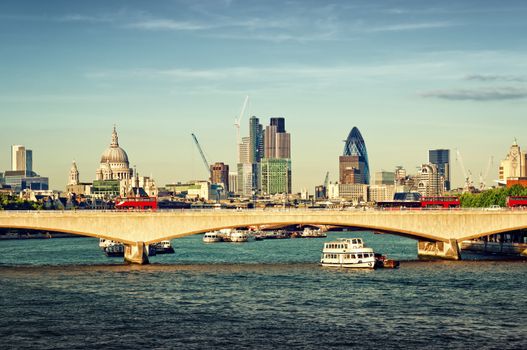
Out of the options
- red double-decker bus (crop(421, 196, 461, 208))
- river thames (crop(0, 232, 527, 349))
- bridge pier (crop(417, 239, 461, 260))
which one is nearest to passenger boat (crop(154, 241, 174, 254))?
river thames (crop(0, 232, 527, 349))

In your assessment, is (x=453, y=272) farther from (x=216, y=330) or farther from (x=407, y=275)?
(x=216, y=330)

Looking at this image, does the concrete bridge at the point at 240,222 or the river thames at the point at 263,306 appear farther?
the concrete bridge at the point at 240,222

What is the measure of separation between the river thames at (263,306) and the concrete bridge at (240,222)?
4.94 m

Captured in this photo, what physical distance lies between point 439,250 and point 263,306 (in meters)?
57.3

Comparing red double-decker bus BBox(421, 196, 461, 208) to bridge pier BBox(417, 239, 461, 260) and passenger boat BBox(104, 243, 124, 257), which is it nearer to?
bridge pier BBox(417, 239, 461, 260)

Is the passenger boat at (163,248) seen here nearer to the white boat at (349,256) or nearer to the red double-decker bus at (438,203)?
the red double-decker bus at (438,203)

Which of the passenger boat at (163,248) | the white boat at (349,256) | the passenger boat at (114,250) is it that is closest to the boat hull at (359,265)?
the white boat at (349,256)

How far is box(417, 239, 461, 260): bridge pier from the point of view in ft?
440

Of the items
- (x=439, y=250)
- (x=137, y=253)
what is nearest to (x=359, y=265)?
(x=439, y=250)

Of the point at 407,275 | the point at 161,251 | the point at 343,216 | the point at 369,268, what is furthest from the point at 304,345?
the point at 161,251

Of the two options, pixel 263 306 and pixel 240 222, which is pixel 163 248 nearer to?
pixel 240 222

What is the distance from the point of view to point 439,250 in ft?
455

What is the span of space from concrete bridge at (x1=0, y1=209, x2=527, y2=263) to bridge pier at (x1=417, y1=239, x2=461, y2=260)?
133 mm

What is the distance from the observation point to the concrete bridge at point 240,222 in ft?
415
